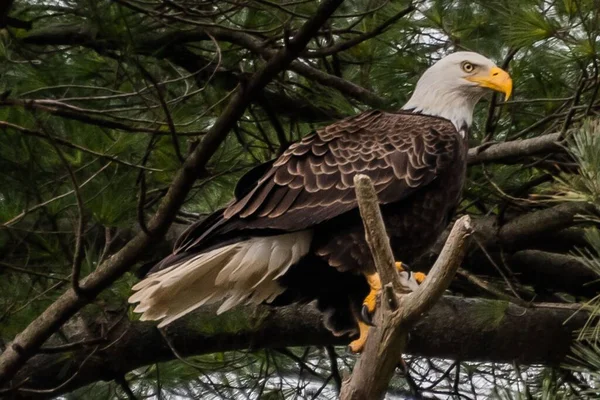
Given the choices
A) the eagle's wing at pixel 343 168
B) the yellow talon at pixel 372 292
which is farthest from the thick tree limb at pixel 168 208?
the yellow talon at pixel 372 292

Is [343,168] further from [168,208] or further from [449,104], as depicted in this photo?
[168,208]

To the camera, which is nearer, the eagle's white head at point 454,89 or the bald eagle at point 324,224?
the bald eagle at point 324,224

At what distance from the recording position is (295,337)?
14.6 feet

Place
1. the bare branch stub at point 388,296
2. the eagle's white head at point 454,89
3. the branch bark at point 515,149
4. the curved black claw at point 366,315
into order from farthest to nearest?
the eagle's white head at point 454,89, the branch bark at point 515,149, the curved black claw at point 366,315, the bare branch stub at point 388,296

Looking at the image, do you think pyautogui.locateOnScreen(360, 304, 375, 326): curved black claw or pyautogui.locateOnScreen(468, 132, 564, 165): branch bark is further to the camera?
pyautogui.locateOnScreen(468, 132, 564, 165): branch bark

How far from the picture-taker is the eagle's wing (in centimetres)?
376

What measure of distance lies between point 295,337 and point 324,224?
0.77 meters

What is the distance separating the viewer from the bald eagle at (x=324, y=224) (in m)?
3.71

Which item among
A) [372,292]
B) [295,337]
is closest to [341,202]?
[372,292]

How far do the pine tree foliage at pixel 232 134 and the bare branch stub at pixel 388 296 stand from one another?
701mm

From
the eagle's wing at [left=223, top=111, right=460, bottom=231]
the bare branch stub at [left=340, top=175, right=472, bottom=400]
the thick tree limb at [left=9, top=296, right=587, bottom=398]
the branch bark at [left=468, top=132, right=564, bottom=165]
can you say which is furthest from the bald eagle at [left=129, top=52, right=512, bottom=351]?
the bare branch stub at [left=340, top=175, right=472, bottom=400]

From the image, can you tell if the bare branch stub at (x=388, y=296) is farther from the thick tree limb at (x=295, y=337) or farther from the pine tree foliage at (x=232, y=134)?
the thick tree limb at (x=295, y=337)

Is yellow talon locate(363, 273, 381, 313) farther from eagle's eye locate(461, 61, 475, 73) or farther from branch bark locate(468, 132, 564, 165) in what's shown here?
eagle's eye locate(461, 61, 475, 73)

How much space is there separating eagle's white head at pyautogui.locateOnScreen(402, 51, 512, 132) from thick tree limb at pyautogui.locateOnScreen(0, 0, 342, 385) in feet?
2.55
